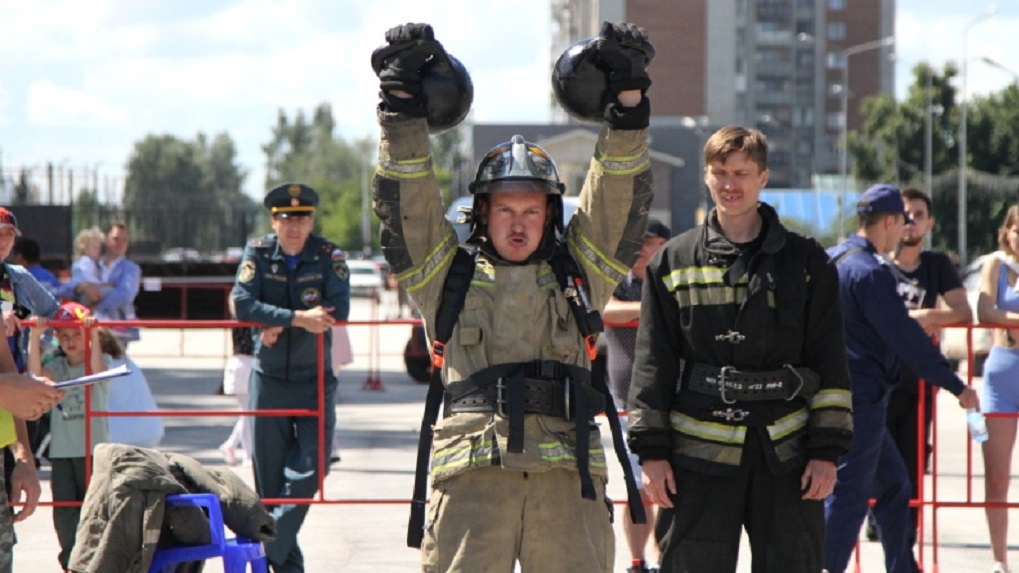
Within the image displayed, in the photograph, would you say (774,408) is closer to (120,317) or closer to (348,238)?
(120,317)

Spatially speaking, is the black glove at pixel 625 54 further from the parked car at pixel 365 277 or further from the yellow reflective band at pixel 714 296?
the parked car at pixel 365 277

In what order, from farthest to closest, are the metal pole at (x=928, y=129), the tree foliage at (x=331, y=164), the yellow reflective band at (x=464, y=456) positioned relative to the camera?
1. the tree foliage at (x=331, y=164)
2. the metal pole at (x=928, y=129)
3. the yellow reflective band at (x=464, y=456)

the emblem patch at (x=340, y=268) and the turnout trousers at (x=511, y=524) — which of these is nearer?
the turnout trousers at (x=511, y=524)

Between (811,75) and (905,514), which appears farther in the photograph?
(811,75)

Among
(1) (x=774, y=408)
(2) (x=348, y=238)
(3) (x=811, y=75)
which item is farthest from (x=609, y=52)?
(3) (x=811, y=75)

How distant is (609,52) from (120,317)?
1099 centimetres

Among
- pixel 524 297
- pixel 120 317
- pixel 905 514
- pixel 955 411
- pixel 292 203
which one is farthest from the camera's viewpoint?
pixel 955 411

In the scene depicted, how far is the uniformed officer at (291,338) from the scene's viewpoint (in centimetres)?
726

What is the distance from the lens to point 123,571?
5387 mm

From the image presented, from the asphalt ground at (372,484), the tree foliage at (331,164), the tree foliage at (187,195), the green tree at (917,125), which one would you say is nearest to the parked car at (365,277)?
the tree foliage at (187,195)

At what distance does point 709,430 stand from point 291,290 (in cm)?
316

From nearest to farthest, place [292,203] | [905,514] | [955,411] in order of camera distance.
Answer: [905,514] → [292,203] → [955,411]

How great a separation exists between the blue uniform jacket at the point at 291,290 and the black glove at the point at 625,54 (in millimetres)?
3169

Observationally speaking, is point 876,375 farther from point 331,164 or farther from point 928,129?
point 331,164
